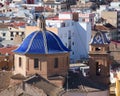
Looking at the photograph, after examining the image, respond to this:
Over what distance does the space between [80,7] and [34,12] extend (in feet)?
45.7

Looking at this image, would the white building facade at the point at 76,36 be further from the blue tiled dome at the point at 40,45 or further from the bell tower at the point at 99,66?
the blue tiled dome at the point at 40,45

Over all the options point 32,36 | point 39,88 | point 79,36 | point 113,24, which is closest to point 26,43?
point 32,36

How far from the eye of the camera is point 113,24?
78.1m

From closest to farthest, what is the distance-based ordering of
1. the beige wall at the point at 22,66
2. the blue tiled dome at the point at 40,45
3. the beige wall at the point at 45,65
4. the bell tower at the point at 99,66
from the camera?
the beige wall at the point at 45,65, the blue tiled dome at the point at 40,45, the beige wall at the point at 22,66, the bell tower at the point at 99,66

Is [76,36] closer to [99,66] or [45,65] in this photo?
[99,66]

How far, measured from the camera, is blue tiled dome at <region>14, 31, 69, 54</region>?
3059 cm

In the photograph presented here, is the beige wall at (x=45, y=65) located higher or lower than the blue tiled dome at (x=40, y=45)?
lower

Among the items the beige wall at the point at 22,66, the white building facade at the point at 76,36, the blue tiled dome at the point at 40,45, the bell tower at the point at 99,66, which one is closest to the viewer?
the blue tiled dome at the point at 40,45

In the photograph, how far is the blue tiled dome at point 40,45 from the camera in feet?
100

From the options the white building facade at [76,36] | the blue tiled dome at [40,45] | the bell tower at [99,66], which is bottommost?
the white building facade at [76,36]

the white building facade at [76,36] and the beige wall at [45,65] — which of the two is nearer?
the beige wall at [45,65]

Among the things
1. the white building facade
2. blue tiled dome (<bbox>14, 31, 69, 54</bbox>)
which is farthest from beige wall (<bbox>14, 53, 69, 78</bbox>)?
the white building facade

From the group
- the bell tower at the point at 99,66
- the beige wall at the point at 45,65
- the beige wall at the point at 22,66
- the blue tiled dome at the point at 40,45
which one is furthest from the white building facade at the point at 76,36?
the beige wall at the point at 45,65

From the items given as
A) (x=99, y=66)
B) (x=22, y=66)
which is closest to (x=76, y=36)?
(x=99, y=66)
